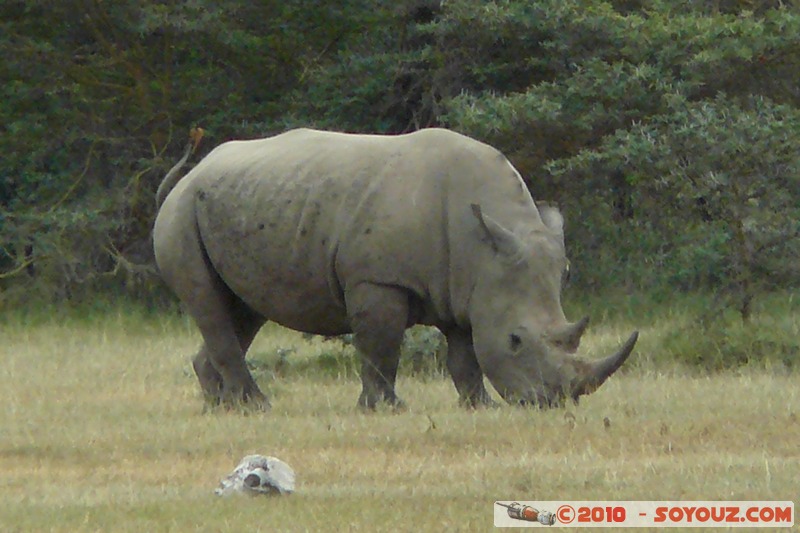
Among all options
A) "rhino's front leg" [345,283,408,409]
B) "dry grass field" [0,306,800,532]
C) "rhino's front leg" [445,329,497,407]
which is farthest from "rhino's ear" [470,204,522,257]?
"dry grass field" [0,306,800,532]

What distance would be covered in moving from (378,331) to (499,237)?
2.98 feet

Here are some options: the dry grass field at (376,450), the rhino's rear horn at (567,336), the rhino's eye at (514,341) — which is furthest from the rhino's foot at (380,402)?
the rhino's rear horn at (567,336)

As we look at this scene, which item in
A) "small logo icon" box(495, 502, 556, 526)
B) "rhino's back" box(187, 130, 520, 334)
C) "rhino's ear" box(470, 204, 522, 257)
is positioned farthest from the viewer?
"rhino's back" box(187, 130, 520, 334)

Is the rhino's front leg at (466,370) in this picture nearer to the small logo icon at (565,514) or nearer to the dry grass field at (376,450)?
the dry grass field at (376,450)

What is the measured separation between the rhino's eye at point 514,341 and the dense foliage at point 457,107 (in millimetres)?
3991

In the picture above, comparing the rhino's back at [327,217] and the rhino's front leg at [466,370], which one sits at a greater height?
the rhino's back at [327,217]

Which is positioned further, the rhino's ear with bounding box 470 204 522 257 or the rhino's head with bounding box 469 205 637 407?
the rhino's ear with bounding box 470 204 522 257

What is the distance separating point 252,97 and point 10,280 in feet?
11.2

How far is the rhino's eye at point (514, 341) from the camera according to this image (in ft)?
30.1

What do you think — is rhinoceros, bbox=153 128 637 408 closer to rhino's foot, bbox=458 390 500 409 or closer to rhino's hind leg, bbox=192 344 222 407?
rhino's foot, bbox=458 390 500 409

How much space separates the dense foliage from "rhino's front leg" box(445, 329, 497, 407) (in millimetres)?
3554

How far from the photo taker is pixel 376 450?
799cm

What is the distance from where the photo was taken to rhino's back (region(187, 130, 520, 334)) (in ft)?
31.4

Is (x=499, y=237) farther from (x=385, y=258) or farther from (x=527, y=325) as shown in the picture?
(x=385, y=258)
